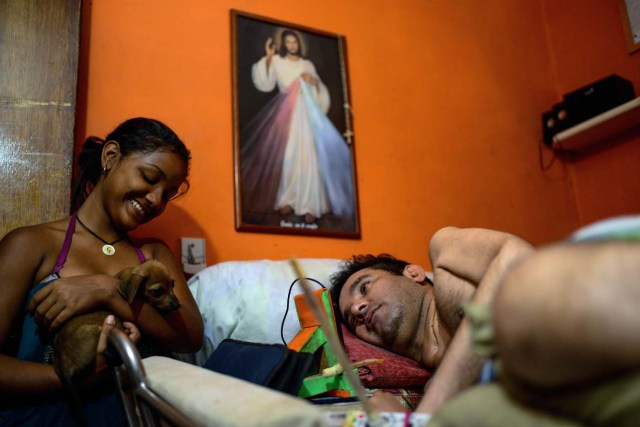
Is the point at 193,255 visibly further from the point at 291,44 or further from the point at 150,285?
the point at 291,44

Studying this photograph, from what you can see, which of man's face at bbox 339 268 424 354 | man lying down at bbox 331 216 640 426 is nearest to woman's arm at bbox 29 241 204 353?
man's face at bbox 339 268 424 354

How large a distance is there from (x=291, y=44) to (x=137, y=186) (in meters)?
1.11

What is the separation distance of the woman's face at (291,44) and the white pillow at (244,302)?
102 cm

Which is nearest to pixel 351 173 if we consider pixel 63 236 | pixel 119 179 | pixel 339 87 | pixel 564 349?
pixel 339 87

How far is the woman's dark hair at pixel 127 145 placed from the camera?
1.56m

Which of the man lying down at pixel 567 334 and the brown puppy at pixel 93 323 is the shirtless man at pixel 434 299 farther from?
the brown puppy at pixel 93 323

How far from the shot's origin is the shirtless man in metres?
0.96

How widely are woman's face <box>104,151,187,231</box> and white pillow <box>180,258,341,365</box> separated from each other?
31 cm

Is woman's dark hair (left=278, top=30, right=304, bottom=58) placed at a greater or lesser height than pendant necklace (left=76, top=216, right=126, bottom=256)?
greater

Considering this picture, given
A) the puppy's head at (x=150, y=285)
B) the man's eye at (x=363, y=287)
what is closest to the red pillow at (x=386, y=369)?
the man's eye at (x=363, y=287)

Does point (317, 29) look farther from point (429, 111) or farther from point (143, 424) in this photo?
point (143, 424)

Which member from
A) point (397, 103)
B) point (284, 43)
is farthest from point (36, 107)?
point (397, 103)

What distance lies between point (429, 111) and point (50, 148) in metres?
1.73

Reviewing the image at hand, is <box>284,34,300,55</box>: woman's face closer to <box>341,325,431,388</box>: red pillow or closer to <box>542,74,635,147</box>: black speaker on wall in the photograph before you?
<box>341,325,431,388</box>: red pillow
